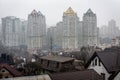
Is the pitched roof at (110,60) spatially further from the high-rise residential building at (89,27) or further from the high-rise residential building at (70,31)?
the high-rise residential building at (89,27)

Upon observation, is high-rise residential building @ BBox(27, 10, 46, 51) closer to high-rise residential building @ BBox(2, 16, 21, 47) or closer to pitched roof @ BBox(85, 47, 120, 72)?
high-rise residential building @ BBox(2, 16, 21, 47)

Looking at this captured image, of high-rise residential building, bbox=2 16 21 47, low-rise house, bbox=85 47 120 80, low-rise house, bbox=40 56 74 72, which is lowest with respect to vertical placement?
low-rise house, bbox=40 56 74 72

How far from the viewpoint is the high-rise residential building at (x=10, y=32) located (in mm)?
100412

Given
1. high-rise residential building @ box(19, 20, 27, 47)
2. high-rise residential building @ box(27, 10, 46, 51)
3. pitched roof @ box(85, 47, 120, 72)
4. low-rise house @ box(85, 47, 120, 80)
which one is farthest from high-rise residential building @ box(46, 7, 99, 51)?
pitched roof @ box(85, 47, 120, 72)

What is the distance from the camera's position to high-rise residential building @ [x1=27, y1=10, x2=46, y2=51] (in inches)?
3459

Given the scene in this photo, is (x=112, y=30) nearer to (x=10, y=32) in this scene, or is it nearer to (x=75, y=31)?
(x=75, y=31)

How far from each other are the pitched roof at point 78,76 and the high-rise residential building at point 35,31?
71658 millimetres

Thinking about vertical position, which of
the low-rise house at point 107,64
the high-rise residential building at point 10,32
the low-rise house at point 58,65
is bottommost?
the low-rise house at point 58,65

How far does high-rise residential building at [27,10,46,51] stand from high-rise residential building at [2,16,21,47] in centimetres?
1325

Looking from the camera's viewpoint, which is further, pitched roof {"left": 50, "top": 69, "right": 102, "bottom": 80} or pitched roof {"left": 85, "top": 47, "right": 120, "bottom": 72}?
pitched roof {"left": 85, "top": 47, "right": 120, "bottom": 72}

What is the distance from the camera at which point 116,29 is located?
143 m

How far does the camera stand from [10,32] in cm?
10025

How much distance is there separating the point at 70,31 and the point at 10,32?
27906mm

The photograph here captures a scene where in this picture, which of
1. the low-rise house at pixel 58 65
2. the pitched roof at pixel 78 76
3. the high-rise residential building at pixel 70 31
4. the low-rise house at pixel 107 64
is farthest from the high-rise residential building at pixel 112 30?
the pitched roof at pixel 78 76
